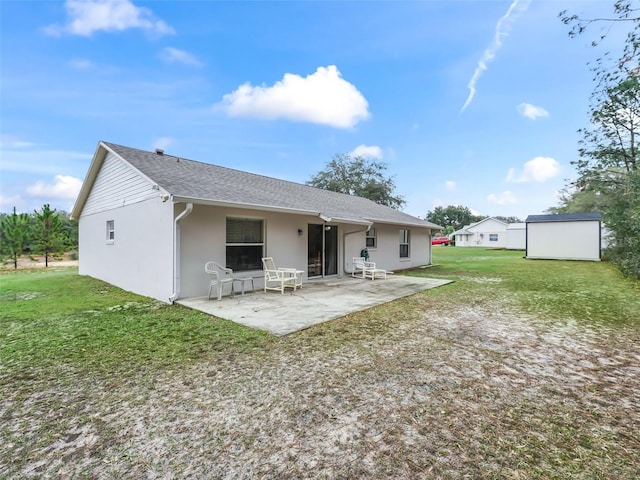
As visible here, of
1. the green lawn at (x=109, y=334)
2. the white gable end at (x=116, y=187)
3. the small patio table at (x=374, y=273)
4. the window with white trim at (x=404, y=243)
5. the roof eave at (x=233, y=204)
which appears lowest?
the green lawn at (x=109, y=334)

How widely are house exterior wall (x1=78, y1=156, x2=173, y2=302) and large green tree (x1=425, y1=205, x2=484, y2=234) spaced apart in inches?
2809

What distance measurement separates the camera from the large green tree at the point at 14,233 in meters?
17.3

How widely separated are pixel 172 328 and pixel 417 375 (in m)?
3.99

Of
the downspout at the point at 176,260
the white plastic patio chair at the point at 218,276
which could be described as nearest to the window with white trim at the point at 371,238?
the white plastic patio chair at the point at 218,276

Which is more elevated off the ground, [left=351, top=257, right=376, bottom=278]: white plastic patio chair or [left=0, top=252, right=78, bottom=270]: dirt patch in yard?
[left=351, top=257, right=376, bottom=278]: white plastic patio chair

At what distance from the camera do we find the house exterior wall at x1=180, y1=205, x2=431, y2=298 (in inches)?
290

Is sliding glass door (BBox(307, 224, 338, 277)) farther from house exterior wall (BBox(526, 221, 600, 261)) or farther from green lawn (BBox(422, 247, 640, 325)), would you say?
house exterior wall (BBox(526, 221, 600, 261))

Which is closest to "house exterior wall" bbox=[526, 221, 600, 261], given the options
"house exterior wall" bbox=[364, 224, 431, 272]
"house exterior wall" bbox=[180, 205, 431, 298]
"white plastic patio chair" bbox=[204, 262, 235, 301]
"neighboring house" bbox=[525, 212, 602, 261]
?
"neighboring house" bbox=[525, 212, 602, 261]

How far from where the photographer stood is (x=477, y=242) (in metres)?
45.8

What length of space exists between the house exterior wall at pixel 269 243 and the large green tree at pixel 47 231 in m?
17.1

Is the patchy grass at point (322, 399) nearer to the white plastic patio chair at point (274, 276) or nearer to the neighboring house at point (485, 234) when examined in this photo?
the white plastic patio chair at point (274, 276)

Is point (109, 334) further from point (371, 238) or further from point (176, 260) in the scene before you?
point (371, 238)

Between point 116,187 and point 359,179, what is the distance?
3053cm

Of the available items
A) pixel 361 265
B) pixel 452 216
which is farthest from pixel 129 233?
pixel 452 216
